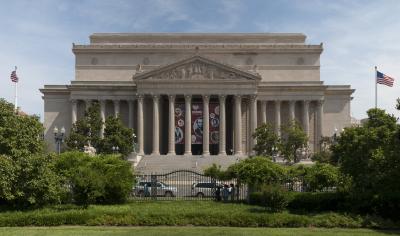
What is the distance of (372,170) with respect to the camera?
3180 centimetres

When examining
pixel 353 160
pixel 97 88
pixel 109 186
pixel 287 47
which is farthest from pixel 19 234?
pixel 287 47

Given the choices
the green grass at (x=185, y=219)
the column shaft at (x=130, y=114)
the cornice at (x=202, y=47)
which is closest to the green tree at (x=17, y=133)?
the green grass at (x=185, y=219)

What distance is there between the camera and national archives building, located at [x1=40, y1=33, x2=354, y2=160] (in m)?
85.3

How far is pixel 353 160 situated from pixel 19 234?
63.4 feet

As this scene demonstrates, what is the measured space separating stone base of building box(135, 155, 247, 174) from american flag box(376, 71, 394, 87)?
2151cm

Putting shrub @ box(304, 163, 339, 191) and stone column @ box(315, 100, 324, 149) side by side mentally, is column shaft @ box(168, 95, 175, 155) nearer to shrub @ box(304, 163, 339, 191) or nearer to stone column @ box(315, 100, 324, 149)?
stone column @ box(315, 100, 324, 149)

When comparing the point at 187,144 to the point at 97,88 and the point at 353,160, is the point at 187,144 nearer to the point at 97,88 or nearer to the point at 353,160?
the point at 97,88

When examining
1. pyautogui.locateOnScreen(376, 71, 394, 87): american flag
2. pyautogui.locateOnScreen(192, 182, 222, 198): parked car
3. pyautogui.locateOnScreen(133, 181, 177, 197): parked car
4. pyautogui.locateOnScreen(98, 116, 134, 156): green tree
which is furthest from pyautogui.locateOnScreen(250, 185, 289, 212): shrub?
pyautogui.locateOnScreen(376, 71, 394, 87): american flag

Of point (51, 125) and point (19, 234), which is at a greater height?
point (51, 125)

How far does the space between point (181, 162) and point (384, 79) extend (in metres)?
29.6

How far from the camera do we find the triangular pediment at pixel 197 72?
85.1m

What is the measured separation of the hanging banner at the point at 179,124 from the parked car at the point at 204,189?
40071mm

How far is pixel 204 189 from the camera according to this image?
45.8 meters

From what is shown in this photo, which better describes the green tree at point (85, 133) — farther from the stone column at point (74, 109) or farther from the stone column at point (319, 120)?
the stone column at point (319, 120)
